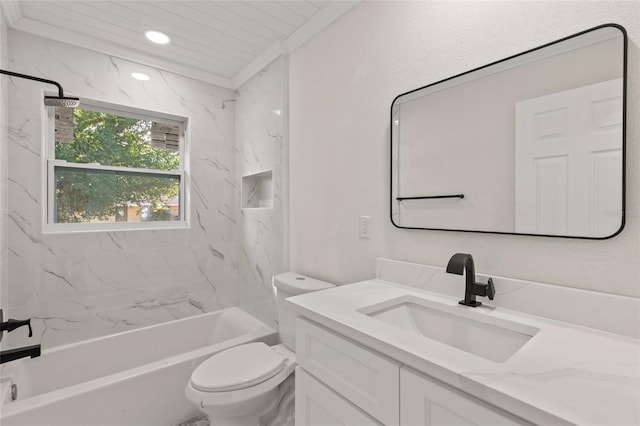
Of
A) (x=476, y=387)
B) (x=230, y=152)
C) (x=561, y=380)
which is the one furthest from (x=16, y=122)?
(x=561, y=380)

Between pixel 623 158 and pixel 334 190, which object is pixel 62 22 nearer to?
pixel 334 190

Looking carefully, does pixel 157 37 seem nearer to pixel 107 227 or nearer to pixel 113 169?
pixel 113 169

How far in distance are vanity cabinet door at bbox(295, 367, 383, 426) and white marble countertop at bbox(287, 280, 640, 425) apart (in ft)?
0.66

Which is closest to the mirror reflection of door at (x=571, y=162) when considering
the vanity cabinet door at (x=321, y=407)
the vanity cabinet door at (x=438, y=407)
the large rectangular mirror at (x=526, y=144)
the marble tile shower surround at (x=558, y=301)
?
the large rectangular mirror at (x=526, y=144)

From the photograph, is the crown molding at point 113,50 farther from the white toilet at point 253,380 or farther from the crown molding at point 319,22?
the white toilet at point 253,380

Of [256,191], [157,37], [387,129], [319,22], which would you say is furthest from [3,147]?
[387,129]

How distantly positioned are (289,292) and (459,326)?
3.13 feet

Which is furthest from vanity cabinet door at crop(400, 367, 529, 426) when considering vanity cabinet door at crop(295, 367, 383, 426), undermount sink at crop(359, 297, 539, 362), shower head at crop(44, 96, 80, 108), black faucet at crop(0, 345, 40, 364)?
shower head at crop(44, 96, 80, 108)

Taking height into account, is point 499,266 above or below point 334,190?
below

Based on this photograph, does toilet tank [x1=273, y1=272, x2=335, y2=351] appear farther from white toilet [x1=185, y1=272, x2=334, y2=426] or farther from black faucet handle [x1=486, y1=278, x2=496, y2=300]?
black faucet handle [x1=486, y1=278, x2=496, y2=300]

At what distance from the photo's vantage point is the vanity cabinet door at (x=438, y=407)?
0.60 metres

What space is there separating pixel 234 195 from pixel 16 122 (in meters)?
1.40

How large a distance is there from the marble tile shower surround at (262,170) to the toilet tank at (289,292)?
0.94ft

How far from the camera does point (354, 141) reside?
1.60m
